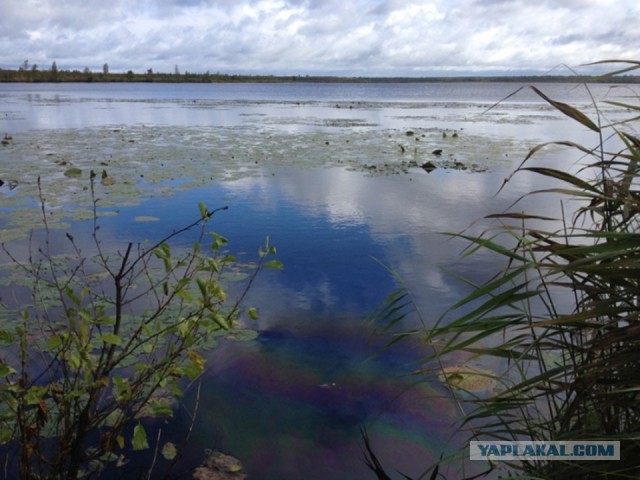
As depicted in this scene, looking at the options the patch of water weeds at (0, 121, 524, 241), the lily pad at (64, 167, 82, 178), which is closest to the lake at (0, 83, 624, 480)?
the patch of water weeds at (0, 121, 524, 241)

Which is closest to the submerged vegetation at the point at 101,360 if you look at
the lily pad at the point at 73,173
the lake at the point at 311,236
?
the lake at the point at 311,236

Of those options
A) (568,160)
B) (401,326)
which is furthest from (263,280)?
(568,160)

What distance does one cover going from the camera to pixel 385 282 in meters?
5.14

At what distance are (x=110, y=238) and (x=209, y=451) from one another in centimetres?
403

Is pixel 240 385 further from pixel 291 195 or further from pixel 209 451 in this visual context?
pixel 291 195

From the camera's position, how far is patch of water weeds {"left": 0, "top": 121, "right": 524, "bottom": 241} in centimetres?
834

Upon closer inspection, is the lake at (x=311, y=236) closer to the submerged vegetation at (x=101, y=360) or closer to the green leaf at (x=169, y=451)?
the green leaf at (x=169, y=451)

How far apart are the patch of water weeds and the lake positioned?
6 cm

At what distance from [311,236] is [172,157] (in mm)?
6635

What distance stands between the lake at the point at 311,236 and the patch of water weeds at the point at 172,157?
57 mm

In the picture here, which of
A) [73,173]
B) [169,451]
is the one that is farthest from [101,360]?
[73,173]

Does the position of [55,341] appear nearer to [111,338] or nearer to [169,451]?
[111,338]

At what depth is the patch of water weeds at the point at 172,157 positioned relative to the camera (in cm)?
834

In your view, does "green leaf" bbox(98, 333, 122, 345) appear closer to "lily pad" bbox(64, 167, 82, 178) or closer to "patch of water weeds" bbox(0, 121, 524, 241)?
"patch of water weeds" bbox(0, 121, 524, 241)
